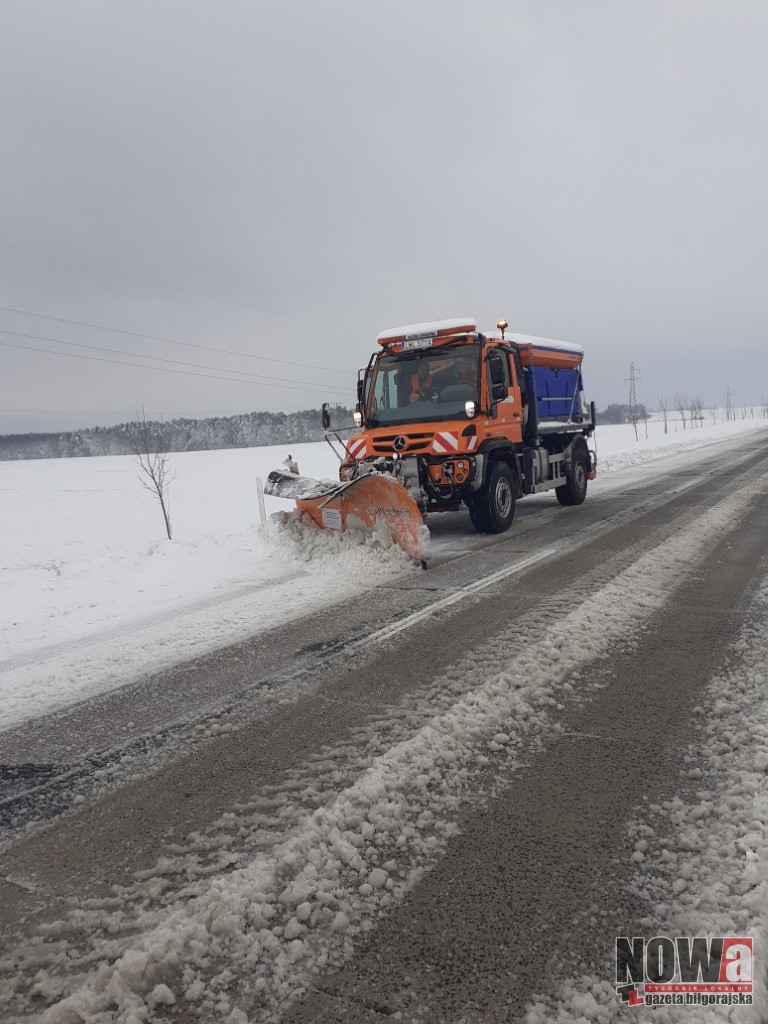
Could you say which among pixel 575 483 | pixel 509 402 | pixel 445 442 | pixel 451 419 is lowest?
pixel 575 483

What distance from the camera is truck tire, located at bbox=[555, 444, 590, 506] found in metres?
11.4

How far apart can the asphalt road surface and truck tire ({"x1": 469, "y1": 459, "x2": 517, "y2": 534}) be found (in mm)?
3794

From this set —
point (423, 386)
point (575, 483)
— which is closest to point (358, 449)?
point (423, 386)

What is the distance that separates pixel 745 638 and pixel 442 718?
2390 millimetres

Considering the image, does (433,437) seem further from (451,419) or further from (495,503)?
(495,503)

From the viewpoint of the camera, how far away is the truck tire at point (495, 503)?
A: 848cm

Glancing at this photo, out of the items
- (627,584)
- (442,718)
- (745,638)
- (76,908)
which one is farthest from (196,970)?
(627,584)

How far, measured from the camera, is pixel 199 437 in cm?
11550

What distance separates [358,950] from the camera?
174 cm

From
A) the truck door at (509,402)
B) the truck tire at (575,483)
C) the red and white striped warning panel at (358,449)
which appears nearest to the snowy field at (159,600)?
the red and white striped warning panel at (358,449)

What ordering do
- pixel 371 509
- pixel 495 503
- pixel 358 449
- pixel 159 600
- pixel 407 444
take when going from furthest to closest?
pixel 358 449 → pixel 495 503 → pixel 407 444 → pixel 371 509 → pixel 159 600

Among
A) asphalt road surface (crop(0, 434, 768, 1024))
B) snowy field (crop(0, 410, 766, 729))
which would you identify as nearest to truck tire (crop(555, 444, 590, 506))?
snowy field (crop(0, 410, 766, 729))

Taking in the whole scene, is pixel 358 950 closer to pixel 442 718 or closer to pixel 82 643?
pixel 442 718
